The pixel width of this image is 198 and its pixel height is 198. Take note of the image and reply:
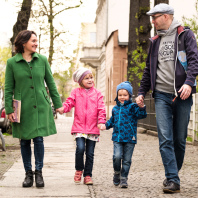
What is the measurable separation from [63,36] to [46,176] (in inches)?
1047

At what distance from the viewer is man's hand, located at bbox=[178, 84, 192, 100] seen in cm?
536

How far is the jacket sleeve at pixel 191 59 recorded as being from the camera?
17.7 feet

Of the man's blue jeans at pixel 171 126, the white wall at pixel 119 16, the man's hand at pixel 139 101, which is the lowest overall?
the man's blue jeans at pixel 171 126

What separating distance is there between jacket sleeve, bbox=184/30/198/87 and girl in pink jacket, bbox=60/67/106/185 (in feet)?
4.10

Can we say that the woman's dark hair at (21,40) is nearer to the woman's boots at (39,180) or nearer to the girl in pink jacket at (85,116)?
the girl in pink jacket at (85,116)

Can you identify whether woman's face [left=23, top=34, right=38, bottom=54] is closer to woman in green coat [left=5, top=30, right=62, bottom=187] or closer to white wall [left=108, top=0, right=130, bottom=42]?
woman in green coat [left=5, top=30, right=62, bottom=187]

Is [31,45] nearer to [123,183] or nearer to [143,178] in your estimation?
[123,183]

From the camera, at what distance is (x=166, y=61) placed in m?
5.68

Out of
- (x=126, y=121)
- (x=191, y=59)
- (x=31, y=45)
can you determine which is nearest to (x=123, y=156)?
(x=126, y=121)

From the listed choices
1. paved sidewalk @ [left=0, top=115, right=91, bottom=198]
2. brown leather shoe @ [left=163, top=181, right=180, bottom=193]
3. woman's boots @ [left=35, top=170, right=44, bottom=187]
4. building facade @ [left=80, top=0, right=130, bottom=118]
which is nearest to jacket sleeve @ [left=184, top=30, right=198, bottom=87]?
brown leather shoe @ [left=163, top=181, right=180, bottom=193]

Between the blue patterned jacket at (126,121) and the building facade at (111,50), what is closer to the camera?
the blue patterned jacket at (126,121)

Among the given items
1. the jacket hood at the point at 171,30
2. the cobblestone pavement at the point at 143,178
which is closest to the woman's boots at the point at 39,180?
the cobblestone pavement at the point at 143,178

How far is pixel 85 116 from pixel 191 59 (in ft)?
5.04

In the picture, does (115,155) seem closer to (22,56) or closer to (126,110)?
(126,110)
